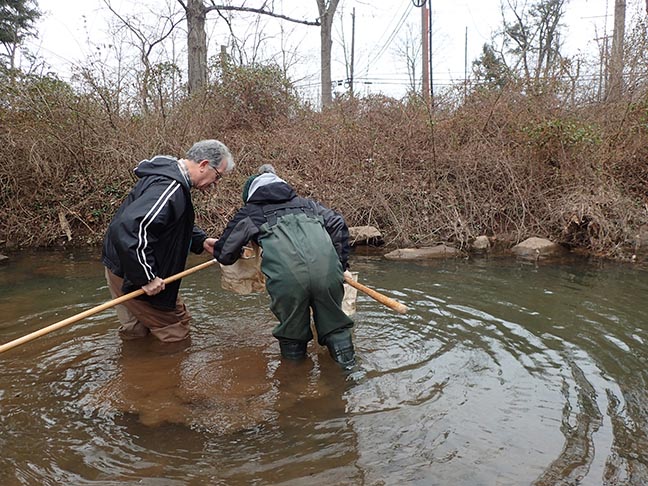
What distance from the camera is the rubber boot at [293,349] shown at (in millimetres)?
4406

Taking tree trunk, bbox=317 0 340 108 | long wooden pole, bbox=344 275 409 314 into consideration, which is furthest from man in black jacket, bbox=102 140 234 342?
tree trunk, bbox=317 0 340 108

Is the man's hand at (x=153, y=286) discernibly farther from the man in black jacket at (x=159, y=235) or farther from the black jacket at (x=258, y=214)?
the black jacket at (x=258, y=214)

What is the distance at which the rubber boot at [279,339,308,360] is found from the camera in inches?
173

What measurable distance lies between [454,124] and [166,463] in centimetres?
1154

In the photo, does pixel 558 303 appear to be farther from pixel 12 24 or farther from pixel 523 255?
pixel 12 24

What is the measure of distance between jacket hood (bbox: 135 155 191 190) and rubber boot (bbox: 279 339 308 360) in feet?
4.84

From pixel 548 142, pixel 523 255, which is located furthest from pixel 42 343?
pixel 548 142

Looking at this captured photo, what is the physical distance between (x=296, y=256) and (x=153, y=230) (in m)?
1.13

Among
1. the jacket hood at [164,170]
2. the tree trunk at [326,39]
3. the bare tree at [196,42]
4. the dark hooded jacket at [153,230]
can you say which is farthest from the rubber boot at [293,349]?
the tree trunk at [326,39]

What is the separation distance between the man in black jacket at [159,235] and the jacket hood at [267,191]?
0.41 metres

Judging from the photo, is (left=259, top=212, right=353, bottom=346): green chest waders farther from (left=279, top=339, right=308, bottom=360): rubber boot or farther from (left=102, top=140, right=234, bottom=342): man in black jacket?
(left=102, top=140, right=234, bottom=342): man in black jacket

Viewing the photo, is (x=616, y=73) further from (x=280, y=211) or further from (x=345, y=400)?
(x=345, y=400)

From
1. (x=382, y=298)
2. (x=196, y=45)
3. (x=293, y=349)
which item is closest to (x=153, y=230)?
(x=293, y=349)

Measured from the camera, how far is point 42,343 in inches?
207
